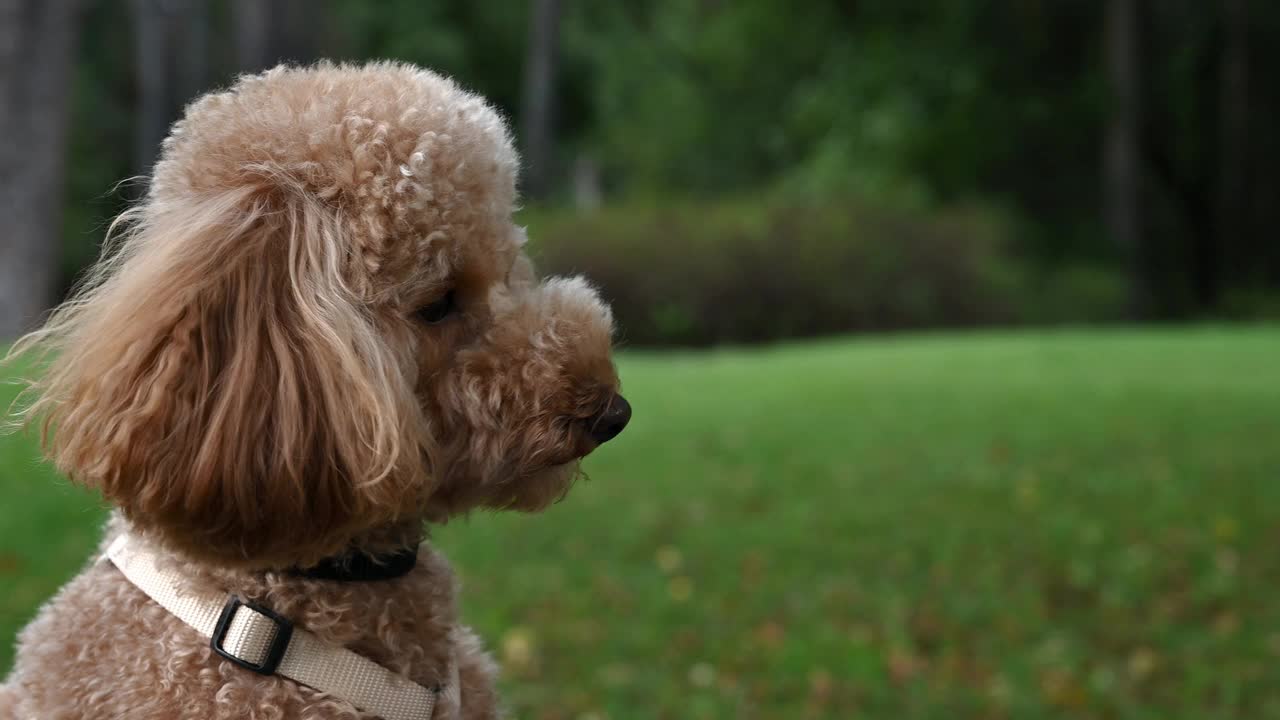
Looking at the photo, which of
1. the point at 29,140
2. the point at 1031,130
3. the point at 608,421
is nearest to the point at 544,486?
the point at 608,421

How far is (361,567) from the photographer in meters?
2.21

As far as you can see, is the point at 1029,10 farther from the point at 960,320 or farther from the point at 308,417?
the point at 308,417

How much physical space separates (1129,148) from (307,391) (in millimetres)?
25620

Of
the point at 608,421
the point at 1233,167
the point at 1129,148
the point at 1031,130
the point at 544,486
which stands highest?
the point at 608,421

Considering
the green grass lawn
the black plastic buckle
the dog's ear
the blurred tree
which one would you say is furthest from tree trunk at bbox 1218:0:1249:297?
Answer: the black plastic buckle

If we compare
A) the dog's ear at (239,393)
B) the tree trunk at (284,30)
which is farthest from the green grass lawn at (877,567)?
the tree trunk at (284,30)

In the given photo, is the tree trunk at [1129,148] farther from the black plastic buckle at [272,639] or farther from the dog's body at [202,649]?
the black plastic buckle at [272,639]

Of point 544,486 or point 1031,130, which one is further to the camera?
point 1031,130

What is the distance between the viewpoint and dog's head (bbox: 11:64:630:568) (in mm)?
1908

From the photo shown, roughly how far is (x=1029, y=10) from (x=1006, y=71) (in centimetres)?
180

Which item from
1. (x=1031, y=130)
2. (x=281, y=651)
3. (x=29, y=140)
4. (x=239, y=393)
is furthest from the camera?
(x=1031, y=130)

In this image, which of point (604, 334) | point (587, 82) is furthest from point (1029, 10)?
point (604, 334)

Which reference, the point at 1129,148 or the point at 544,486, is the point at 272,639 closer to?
the point at 544,486

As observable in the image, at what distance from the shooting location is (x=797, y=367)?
1258 cm
